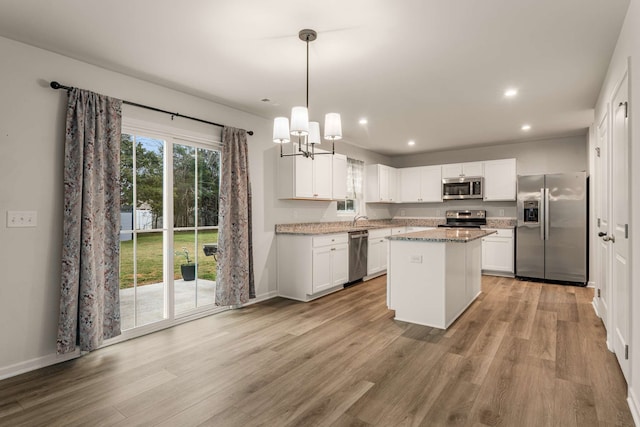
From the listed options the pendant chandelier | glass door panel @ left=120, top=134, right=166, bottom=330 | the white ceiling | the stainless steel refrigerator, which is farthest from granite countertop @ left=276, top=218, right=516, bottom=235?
the pendant chandelier

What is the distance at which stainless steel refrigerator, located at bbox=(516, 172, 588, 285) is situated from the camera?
17.8 feet

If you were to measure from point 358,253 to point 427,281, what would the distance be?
2.10 m

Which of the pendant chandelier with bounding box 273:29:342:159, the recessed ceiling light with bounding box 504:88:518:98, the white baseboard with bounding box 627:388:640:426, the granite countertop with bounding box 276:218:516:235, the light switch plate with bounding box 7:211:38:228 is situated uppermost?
the recessed ceiling light with bounding box 504:88:518:98

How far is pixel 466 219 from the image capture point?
7020mm

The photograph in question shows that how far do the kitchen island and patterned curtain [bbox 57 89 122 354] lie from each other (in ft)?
9.01

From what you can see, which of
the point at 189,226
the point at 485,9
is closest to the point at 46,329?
the point at 189,226

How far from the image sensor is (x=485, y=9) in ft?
7.48

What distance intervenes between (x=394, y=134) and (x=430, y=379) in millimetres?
4259

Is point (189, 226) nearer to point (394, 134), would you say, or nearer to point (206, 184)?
point (206, 184)

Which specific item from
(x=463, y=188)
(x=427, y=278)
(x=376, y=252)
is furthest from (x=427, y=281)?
(x=463, y=188)

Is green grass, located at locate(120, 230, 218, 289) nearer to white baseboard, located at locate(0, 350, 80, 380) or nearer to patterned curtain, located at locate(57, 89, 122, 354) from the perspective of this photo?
patterned curtain, located at locate(57, 89, 122, 354)

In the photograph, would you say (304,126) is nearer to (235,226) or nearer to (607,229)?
(235,226)

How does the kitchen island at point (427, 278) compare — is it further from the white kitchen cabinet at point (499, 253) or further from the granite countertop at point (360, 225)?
the white kitchen cabinet at point (499, 253)

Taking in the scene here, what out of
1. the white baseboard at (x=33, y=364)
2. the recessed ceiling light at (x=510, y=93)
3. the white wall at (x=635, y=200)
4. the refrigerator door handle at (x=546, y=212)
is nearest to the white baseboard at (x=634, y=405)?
the white wall at (x=635, y=200)
